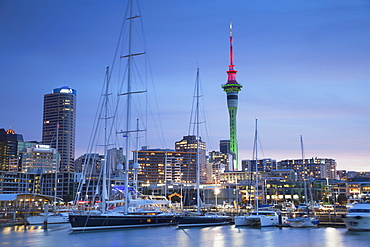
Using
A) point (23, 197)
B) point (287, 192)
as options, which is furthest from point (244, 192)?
point (23, 197)

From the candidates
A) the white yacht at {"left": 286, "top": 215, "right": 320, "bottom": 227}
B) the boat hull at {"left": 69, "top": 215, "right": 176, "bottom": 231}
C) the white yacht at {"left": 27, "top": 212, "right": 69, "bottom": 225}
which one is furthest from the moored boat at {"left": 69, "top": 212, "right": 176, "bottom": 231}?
the white yacht at {"left": 286, "top": 215, "right": 320, "bottom": 227}

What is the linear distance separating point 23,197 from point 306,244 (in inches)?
2905

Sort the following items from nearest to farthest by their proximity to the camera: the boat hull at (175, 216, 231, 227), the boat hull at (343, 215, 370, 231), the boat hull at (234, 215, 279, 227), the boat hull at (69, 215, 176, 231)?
the boat hull at (343, 215, 370, 231) → the boat hull at (69, 215, 176, 231) → the boat hull at (175, 216, 231, 227) → the boat hull at (234, 215, 279, 227)

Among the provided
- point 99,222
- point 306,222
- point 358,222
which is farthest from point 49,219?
point 358,222

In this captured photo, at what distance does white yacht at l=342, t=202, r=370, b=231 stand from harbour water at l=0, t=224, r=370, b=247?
4.37ft

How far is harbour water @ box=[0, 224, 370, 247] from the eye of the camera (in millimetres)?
50750

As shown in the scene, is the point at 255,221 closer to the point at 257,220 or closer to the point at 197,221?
the point at 257,220

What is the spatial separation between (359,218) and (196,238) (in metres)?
22.9

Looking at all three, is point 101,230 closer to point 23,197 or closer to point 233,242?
point 233,242

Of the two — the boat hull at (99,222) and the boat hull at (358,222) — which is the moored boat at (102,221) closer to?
the boat hull at (99,222)

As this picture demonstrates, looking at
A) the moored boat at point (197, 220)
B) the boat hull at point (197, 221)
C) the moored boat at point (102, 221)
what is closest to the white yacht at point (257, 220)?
the moored boat at point (197, 220)

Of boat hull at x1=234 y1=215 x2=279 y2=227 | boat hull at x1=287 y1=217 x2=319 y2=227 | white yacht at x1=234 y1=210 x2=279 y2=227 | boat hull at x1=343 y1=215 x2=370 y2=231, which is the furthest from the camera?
boat hull at x1=234 y1=215 x2=279 y2=227

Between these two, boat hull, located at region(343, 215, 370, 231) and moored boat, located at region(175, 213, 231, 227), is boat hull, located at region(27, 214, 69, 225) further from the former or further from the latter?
boat hull, located at region(343, 215, 370, 231)

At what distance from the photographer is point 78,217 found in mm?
60500
